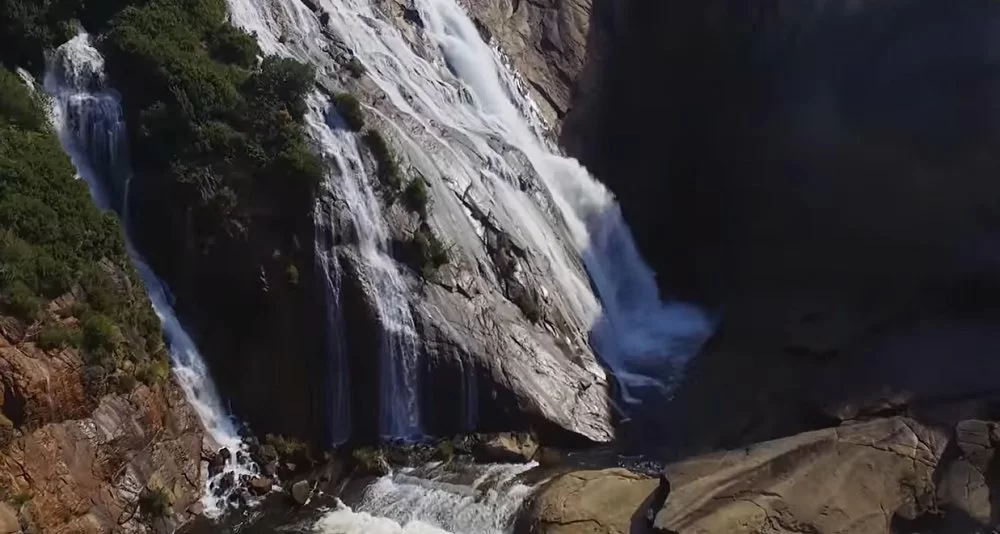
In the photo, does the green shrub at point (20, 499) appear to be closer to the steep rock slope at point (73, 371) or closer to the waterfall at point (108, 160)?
the steep rock slope at point (73, 371)

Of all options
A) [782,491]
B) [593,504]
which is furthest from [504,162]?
[782,491]

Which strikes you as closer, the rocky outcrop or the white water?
the white water

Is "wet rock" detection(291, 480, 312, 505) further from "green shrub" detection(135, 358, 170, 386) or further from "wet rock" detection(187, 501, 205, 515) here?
"green shrub" detection(135, 358, 170, 386)

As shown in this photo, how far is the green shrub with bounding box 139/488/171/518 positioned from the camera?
1925 cm

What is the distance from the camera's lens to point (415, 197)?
25734 mm

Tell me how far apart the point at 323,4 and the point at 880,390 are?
2137 centimetres

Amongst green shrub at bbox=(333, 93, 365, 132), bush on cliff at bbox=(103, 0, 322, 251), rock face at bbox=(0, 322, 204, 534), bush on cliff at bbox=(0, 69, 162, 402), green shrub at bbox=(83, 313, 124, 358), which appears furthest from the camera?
green shrub at bbox=(333, 93, 365, 132)

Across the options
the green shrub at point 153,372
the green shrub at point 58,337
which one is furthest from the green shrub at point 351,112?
the green shrub at point 58,337

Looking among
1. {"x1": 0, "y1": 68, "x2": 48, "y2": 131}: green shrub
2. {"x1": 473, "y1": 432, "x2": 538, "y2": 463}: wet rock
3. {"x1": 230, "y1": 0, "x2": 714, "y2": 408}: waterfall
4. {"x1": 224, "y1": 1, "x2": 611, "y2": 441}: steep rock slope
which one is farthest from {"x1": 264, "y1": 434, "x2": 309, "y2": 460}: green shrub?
{"x1": 0, "y1": 68, "x2": 48, "y2": 131}: green shrub

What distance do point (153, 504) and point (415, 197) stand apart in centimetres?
1061

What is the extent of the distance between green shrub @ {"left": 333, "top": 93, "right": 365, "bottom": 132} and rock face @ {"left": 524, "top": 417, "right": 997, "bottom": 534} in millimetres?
12051

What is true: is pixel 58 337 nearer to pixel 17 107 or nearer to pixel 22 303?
pixel 22 303

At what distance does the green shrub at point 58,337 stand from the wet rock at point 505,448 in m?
9.53

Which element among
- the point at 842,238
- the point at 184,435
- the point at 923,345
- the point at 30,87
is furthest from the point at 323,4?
the point at 923,345
